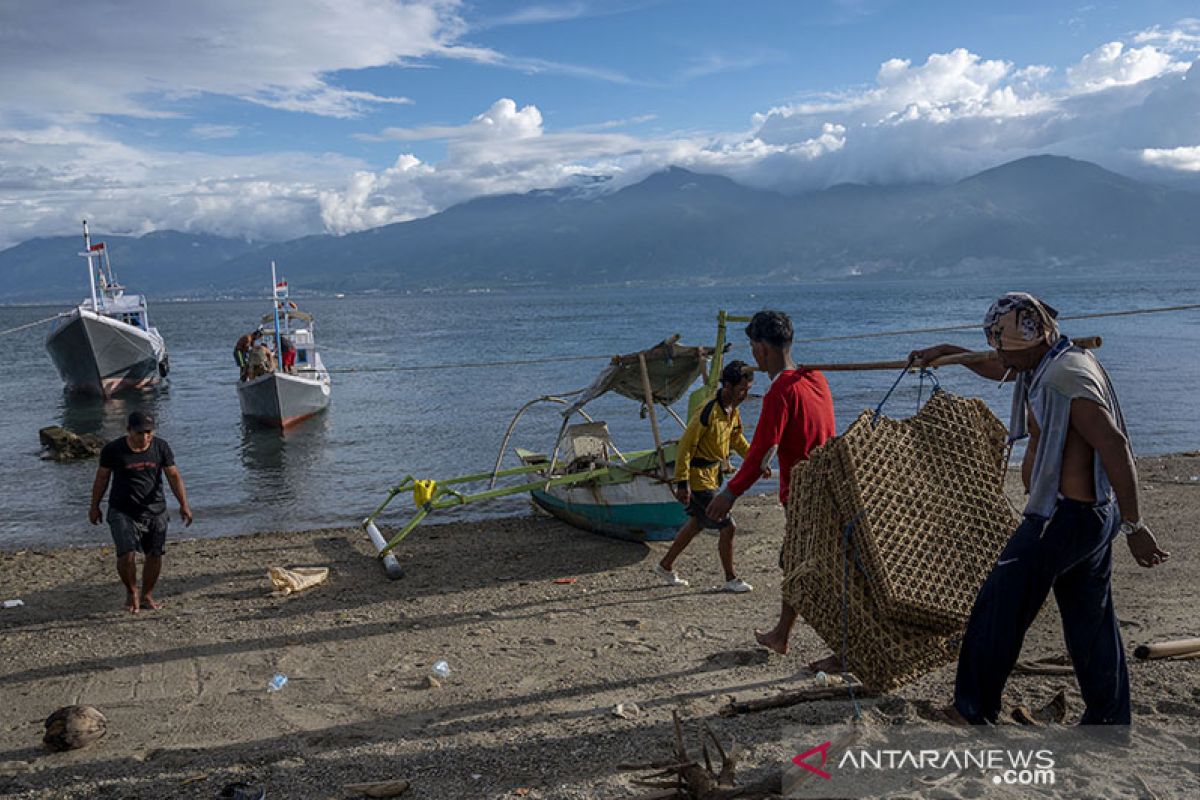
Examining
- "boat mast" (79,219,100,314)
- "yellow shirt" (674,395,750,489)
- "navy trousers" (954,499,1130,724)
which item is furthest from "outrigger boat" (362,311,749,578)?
"boat mast" (79,219,100,314)

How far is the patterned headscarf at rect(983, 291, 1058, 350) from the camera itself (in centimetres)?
408

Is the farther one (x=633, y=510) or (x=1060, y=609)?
(x=633, y=510)

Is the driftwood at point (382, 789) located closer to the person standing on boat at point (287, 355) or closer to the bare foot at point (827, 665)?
the bare foot at point (827, 665)

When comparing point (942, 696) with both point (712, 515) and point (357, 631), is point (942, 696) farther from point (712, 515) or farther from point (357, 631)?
point (357, 631)

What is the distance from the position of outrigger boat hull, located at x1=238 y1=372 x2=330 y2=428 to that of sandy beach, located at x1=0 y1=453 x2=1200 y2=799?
14642 mm

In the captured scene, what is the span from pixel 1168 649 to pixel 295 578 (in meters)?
7.16

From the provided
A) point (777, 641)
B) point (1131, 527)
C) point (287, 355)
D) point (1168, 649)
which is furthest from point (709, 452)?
point (287, 355)

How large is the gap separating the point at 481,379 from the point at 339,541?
86.3ft

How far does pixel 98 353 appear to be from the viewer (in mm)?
35875

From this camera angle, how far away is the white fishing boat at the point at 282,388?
81.8 ft

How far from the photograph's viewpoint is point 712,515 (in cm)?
581

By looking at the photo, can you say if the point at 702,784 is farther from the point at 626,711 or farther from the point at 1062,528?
the point at 1062,528

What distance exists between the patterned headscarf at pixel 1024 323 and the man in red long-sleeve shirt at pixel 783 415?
145cm

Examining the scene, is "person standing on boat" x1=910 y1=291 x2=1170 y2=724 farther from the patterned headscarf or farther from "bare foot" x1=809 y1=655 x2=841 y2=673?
"bare foot" x1=809 y1=655 x2=841 y2=673
